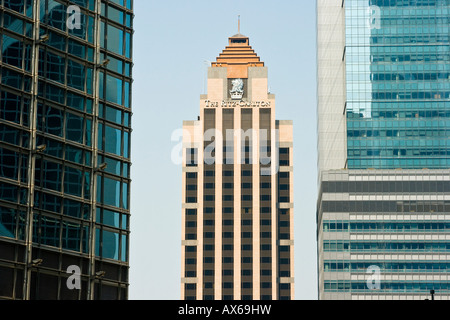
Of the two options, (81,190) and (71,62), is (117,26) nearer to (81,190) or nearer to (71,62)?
(71,62)

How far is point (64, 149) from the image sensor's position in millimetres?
72875

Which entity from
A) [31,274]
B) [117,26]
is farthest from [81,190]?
[117,26]

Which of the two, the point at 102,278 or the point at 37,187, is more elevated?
the point at 37,187

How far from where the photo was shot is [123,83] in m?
80.4

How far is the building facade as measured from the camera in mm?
67750

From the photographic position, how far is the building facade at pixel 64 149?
222ft
